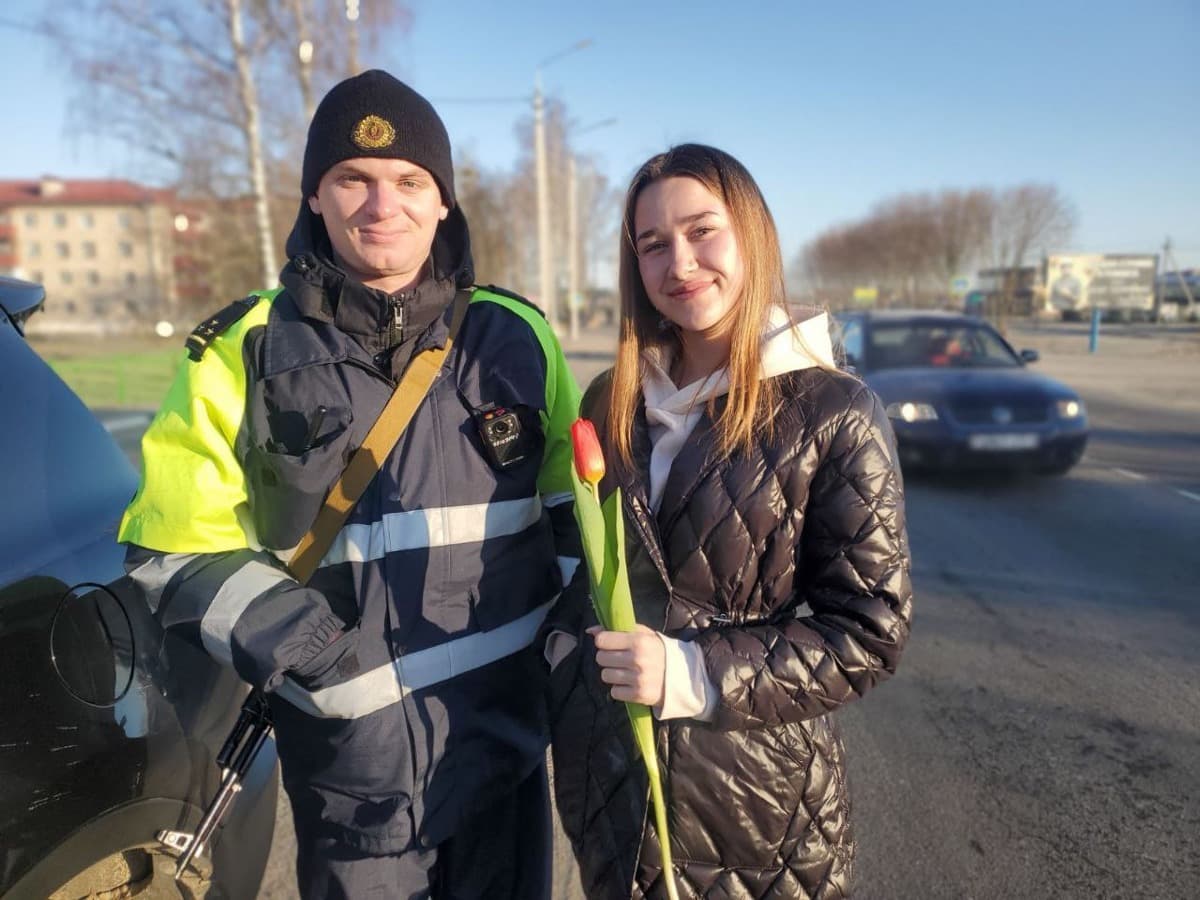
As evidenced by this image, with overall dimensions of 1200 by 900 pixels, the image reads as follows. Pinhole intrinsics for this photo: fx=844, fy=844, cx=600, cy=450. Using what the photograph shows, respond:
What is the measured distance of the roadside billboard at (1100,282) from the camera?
138ft

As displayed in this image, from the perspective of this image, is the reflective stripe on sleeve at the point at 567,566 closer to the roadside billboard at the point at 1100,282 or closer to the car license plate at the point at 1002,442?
the car license plate at the point at 1002,442

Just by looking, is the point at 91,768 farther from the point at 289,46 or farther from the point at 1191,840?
the point at 289,46

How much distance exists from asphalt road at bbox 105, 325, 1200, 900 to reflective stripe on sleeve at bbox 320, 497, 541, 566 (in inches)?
55.7

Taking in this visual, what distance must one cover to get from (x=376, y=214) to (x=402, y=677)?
906mm

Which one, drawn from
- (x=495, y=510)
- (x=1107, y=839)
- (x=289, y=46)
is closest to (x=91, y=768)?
(x=495, y=510)

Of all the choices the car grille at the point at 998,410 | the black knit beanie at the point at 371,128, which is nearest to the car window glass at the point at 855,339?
the car grille at the point at 998,410

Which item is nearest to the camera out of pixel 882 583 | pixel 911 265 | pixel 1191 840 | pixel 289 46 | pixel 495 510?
pixel 882 583

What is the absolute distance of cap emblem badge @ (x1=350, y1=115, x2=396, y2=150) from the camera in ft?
5.47

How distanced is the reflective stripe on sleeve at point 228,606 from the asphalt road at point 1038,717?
137 centimetres

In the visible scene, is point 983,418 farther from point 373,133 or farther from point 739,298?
point 373,133

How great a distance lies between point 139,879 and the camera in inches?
62.2

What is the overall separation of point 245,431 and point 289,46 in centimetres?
1737

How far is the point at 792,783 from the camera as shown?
1.47 metres

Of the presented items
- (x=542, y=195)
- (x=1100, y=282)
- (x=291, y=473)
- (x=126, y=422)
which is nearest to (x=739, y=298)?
(x=291, y=473)
